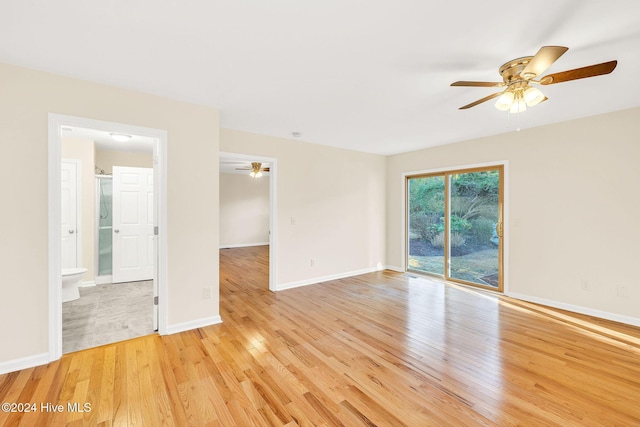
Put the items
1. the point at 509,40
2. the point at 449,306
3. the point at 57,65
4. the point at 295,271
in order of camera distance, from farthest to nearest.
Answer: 1. the point at 295,271
2. the point at 449,306
3. the point at 57,65
4. the point at 509,40

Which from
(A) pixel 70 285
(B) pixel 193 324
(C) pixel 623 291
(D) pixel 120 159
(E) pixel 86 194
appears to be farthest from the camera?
(D) pixel 120 159

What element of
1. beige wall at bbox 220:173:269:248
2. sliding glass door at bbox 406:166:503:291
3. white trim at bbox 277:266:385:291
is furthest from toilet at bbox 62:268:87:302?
sliding glass door at bbox 406:166:503:291

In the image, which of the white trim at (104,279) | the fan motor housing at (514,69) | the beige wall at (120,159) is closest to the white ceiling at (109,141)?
the beige wall at (120,159)

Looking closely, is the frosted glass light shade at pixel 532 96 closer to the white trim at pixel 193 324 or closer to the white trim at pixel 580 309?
the white trim at pixel 580 309

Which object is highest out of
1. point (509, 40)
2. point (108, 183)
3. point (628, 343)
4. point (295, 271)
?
point (509, 40)

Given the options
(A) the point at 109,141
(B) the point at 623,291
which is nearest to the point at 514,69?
(B) the point at 623,291

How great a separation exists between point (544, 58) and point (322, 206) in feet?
12.2

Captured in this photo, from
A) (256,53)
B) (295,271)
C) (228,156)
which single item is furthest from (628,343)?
(228,156)

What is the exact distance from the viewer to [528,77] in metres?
2.04

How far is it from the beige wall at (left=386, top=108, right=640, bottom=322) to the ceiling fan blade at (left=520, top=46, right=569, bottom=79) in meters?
2.46

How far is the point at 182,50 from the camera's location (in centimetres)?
204

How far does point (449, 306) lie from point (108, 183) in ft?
19.9

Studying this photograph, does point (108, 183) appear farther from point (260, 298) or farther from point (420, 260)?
point (420, 260)

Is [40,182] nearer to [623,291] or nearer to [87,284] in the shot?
[87,284]
